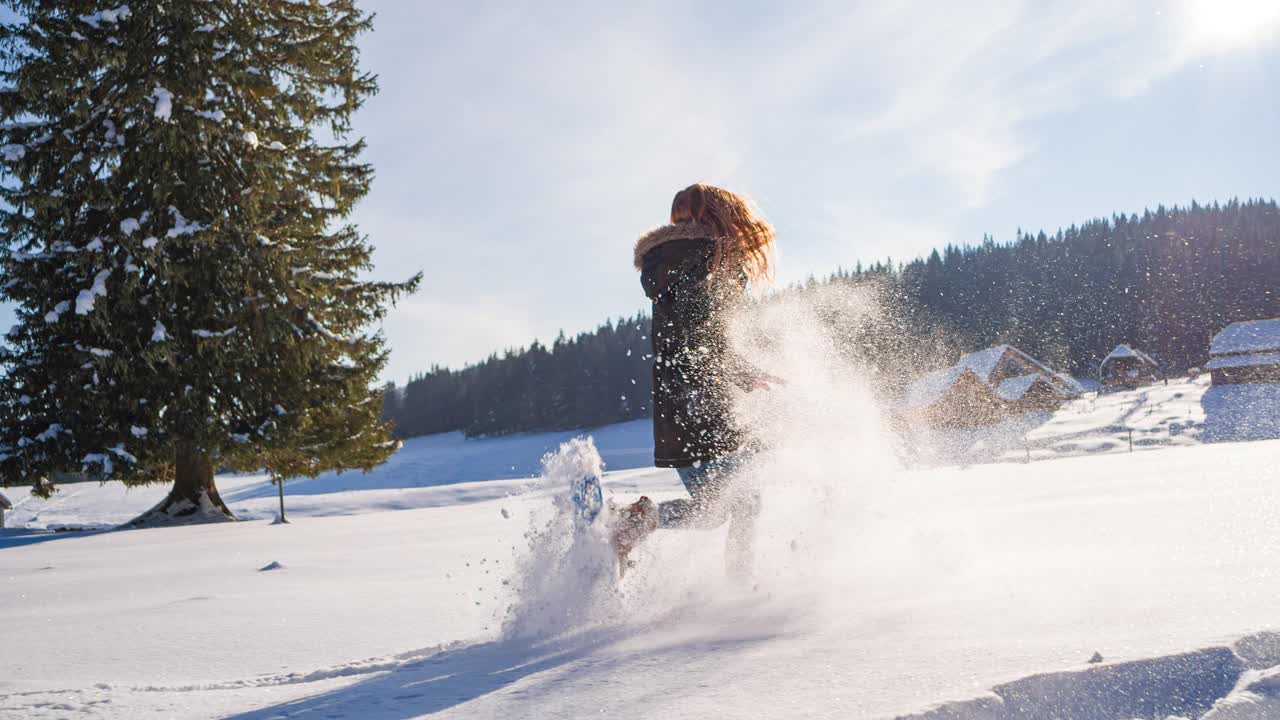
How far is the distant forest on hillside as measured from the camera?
74.2 metres

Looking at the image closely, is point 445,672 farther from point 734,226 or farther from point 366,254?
point 366,254

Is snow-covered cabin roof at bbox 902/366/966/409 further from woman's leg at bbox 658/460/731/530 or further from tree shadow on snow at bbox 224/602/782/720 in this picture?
tree shadow on snow at bbox 224/602/782/720

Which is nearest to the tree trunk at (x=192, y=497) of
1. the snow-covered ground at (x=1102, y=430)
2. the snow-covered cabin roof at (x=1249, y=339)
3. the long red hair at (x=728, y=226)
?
the long red hair at (x=728, y=226)

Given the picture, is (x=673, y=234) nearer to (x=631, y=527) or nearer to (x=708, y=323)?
(x=708, y=323)

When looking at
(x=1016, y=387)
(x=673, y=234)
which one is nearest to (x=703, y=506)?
(x=673, y=234)

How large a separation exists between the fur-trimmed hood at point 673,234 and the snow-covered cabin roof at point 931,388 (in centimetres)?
4966

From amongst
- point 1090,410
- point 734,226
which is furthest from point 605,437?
point 734,226

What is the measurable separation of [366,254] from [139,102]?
155 inches

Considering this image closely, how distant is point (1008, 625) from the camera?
2377mm

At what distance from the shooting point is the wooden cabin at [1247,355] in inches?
2019

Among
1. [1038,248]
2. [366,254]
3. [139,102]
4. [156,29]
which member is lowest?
[366,254]

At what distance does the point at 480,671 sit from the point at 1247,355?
67030mm

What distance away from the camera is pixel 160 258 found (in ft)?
34.8

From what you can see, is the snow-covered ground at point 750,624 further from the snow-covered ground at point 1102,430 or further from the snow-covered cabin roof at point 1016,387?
the snow-covered cabin roof at point 1016,387
